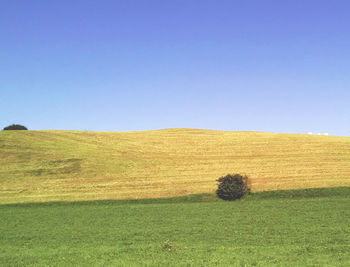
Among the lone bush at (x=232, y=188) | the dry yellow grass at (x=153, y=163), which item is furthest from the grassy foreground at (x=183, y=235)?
the dry yellow grass at (x=153, y=163)

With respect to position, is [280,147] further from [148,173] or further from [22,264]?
[22,264]

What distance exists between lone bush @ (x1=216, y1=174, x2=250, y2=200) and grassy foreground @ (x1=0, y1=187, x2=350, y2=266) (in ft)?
15.8

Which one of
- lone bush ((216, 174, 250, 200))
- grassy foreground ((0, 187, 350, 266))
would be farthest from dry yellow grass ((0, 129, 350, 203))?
grassy foreground ((0, 187, 350, 266))

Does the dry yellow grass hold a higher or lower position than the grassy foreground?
higher

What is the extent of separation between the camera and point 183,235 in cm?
2017

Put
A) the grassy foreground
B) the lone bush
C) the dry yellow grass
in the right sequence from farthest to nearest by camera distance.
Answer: the dry yellow grass, the lone bush, the grassy foreground

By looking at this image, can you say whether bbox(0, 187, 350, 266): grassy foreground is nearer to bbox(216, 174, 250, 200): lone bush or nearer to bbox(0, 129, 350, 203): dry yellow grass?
bbox(216, 174, 250, 200): lone bush

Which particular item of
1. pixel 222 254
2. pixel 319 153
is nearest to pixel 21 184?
pixel 222 254

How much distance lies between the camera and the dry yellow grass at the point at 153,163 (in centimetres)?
4009

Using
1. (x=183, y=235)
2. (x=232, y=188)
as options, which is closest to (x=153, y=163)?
(x=232, y=188)

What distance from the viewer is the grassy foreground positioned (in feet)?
51.5

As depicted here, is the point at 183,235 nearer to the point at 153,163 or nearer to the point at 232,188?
the point at 232,188

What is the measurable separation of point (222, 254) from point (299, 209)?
44.5 feet

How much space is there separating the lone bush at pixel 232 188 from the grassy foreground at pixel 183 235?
15.8ft
